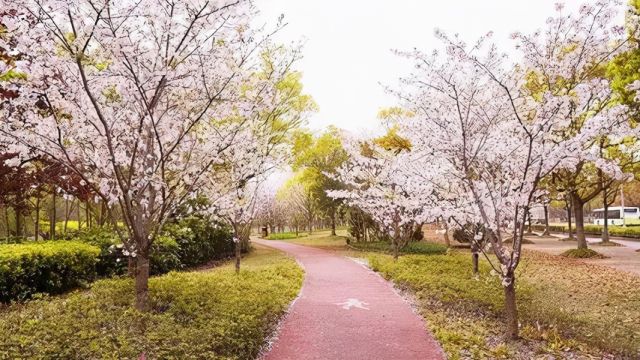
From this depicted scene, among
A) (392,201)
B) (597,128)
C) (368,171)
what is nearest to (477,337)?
(597,128)

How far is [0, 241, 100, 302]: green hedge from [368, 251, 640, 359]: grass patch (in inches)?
322

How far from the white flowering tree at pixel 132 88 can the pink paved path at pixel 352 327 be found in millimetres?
2658

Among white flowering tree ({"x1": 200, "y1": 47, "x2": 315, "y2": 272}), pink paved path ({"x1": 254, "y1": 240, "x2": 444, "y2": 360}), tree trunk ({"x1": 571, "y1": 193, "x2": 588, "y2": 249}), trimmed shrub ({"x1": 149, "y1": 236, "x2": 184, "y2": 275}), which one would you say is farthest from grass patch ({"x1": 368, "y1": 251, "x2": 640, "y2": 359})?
trimmed shrub ({"x1": 149, "y1": 236, "x2": 184, "y2": 275})

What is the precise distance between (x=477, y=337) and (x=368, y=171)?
1176 cm

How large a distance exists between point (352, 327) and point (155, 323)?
3.33 metres

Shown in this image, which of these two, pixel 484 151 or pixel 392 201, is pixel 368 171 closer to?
pixel 392 201

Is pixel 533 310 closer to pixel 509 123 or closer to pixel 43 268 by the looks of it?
pixel 509 123

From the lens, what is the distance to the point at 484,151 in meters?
8.20

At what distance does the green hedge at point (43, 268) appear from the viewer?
382 inches

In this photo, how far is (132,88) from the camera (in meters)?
6.55

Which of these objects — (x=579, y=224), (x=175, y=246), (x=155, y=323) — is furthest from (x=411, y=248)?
(x=155, y=323)

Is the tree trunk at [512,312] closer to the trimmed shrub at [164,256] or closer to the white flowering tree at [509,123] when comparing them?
the white flowering tree at [509,123]

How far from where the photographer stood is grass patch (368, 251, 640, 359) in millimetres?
7094

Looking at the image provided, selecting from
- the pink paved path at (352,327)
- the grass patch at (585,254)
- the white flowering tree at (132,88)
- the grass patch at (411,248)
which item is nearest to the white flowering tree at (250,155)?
the white flowering tree at (132,88)
